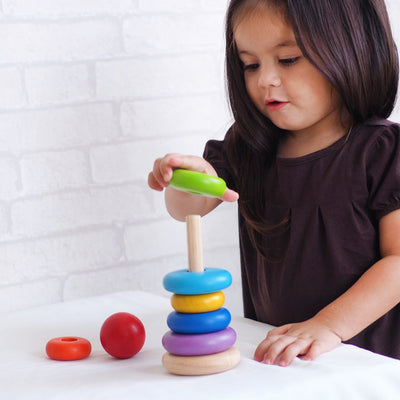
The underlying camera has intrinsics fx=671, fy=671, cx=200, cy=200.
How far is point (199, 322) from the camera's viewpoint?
0.69 m

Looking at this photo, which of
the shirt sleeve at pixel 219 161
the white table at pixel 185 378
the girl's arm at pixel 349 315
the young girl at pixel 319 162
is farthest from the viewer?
the shirt sleeve at pixel 219 161

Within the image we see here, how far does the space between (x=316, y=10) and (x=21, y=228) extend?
62 cm

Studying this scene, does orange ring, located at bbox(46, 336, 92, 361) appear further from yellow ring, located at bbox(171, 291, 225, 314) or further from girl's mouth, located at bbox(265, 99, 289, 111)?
girl's mouth, located at bbox(265, 99, 289, 111)

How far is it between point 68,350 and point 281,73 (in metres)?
0.47

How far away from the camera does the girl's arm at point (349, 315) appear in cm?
75

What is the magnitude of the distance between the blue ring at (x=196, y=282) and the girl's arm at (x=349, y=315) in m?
0.11

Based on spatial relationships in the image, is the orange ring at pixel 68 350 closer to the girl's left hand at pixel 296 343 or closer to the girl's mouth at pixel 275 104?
the girl's left hand at pixel 296 343

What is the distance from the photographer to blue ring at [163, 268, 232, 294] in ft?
2.25

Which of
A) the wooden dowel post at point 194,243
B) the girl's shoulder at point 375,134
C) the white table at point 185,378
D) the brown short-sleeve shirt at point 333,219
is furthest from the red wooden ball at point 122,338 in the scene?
the girl's shoulder at point 375,134

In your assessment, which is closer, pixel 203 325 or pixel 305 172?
pixel 203 325

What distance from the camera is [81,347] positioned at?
0.79 m

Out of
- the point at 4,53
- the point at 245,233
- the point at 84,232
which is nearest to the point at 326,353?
the point at 245,233

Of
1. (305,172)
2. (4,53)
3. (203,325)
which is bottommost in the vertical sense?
(203,325)

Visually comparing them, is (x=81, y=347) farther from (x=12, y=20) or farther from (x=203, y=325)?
(x=12, y=20)
